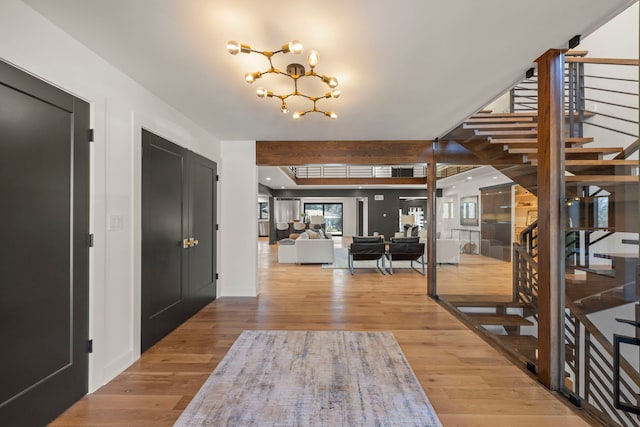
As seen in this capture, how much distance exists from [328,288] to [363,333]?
1.90 metres

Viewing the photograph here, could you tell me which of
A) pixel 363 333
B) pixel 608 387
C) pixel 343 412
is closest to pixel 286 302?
pixel 363 333

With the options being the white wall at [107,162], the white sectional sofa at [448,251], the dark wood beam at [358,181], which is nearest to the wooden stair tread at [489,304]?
the white sectional sofa at [448,251]

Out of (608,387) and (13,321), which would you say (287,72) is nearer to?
(13,321)

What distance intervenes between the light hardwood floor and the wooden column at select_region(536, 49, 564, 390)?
31 centimetres

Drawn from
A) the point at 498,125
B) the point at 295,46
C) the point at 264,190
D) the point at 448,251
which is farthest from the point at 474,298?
the point at 264,190

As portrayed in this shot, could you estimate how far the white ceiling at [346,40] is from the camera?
1589mm

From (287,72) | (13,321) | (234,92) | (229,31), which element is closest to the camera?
(13,321)

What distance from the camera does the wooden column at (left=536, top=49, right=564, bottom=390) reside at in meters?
2.00

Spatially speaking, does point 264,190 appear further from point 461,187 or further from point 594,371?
point 594,371

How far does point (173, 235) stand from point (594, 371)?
3884 mm

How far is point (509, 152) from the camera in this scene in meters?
3.42

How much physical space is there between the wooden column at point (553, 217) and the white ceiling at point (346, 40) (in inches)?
11.1

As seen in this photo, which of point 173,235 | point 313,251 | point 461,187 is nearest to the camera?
point 173,235

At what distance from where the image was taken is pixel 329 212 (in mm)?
15062
